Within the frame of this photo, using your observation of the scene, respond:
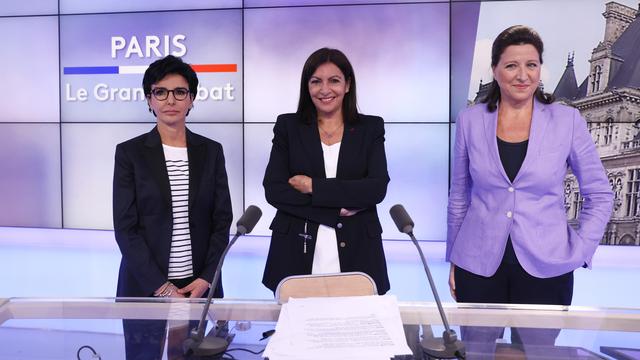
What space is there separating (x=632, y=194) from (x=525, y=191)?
3.65 meters

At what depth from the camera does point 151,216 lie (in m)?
2.10

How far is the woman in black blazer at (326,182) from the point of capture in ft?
7.36

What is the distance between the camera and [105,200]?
5590 millimetres

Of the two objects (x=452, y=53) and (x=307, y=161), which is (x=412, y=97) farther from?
(x=307, y=161)

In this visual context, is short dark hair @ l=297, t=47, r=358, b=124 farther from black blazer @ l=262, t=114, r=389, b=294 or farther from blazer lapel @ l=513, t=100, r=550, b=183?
blazer lapel @ l=513, t=100, r=550, b=183

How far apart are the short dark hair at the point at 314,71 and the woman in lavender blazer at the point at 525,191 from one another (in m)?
0.57

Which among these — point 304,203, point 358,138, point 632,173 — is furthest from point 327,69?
point 632,173

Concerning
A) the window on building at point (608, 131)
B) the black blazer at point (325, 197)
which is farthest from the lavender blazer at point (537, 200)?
the window on building at point (608, 131)

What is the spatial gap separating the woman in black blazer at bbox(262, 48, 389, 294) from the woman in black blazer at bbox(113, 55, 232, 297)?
0.91ft

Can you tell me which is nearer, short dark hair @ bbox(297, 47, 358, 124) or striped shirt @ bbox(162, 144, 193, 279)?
striped shirt @ bbox(162, 144, 193, 279)

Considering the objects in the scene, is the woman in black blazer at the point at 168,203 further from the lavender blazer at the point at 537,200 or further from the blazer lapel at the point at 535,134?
the blazer lapel at the point at 535,134

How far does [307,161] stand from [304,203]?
0.20m

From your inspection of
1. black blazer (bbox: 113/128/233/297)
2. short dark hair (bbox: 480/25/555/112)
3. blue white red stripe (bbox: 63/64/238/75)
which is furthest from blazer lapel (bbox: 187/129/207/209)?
blue white red stripe (bbox: 63/64/238/75)

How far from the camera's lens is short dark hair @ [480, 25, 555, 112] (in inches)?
79.3
